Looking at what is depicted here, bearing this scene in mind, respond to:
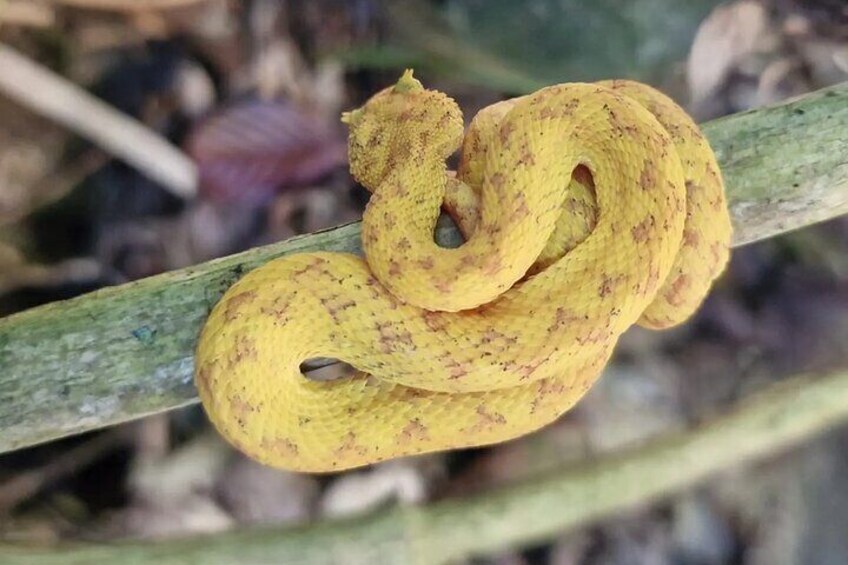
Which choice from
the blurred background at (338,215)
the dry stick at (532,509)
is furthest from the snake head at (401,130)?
the dry stick at (532,509)

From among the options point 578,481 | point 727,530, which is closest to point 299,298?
point 578,481

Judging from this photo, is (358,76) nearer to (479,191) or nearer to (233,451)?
(233,451)

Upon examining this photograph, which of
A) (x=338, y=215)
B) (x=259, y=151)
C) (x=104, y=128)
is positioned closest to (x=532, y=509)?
(x=338, y=215)

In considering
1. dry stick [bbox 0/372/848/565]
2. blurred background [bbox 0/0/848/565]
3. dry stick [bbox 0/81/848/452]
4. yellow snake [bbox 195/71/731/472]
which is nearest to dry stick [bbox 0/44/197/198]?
blurred background [bbox 0/0/848/565]

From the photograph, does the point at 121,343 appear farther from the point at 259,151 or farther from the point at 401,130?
the point at 259,151

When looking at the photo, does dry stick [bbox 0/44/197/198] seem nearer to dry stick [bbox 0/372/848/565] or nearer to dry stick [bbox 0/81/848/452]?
dry stick [bbox 0/372/848/565]

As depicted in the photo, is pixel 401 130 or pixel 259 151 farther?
pixel 259 151

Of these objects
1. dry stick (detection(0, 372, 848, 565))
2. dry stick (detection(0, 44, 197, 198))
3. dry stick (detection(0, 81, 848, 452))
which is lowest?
dry stick (detection(0, 372, 848, 565))
